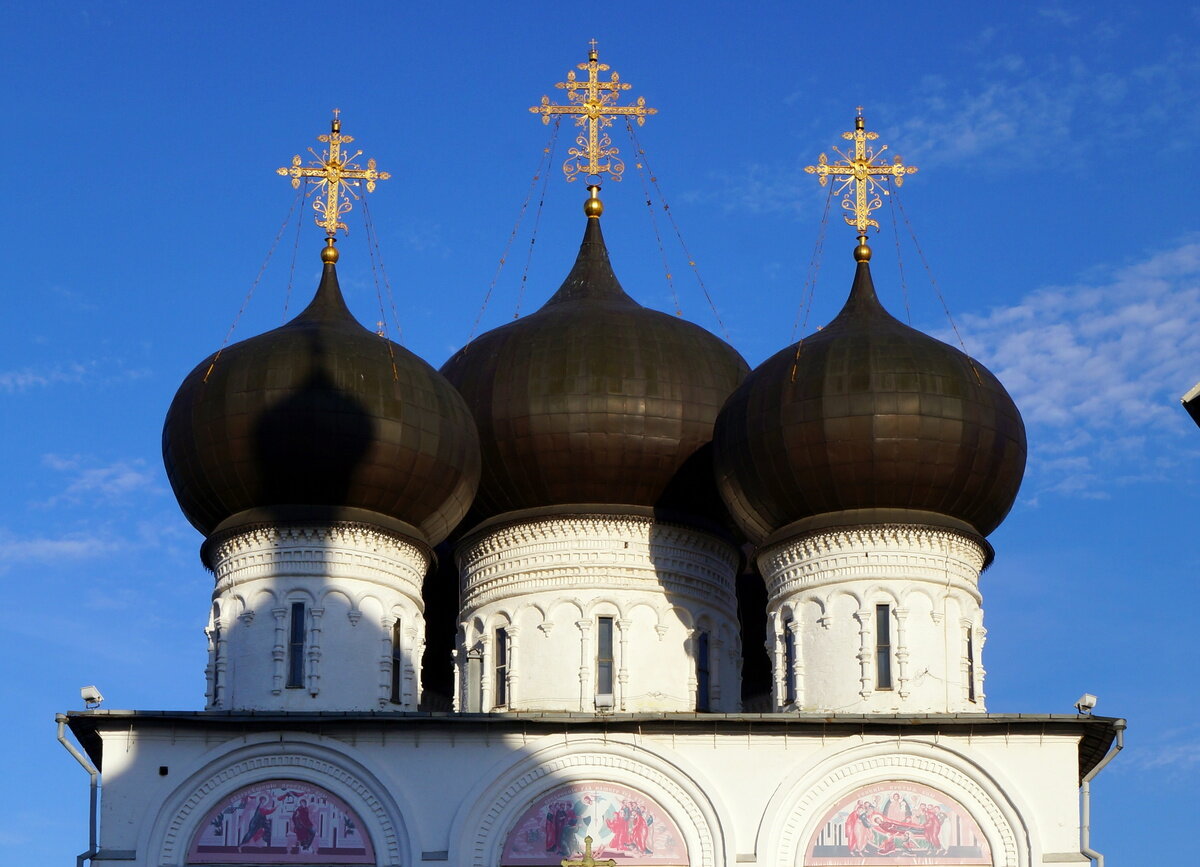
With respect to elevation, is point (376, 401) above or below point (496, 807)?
above

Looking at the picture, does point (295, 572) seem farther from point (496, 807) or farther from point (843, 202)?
point (843, 202)

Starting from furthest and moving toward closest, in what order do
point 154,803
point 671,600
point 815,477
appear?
point 671,600, point 815,477, point 154,803

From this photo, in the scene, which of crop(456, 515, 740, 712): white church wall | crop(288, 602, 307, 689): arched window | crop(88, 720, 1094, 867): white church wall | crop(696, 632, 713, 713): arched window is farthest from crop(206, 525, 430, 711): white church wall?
crop(696, 632, 713, 713): arched window

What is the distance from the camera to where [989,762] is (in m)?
25.3

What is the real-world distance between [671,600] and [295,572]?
4.39 meters

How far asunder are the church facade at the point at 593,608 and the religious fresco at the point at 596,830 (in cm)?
3

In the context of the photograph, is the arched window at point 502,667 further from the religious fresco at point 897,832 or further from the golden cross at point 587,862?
the religious fresco at point 897,832

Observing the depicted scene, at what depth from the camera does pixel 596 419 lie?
28.8 metres

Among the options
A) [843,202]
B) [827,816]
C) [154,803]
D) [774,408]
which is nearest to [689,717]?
[827,816]

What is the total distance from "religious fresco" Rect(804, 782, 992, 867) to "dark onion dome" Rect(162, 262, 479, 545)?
18.0 feet

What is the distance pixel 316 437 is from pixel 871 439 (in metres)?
5.56

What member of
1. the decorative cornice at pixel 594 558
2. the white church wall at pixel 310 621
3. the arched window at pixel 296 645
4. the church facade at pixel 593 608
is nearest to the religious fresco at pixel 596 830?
the church facade at pixel 593 608

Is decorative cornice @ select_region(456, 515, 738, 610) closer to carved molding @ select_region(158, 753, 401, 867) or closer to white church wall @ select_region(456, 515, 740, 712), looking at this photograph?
white church wall @ select_region(456, 515, 740, 712)

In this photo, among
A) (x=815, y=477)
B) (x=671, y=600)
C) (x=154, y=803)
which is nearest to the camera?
(x=154, y=803)
